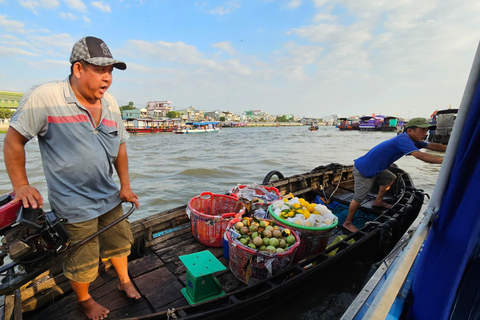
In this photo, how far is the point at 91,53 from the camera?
68.0 inches

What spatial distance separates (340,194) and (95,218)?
5.65 meters

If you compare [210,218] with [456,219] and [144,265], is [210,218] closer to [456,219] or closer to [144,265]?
[144,265]

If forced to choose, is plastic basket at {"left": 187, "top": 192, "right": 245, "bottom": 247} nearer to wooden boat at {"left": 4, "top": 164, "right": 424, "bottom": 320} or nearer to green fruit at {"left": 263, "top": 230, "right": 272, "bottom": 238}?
wooden boat at {"left": 4, "top": 164, "right": 424, "bottom": 320}

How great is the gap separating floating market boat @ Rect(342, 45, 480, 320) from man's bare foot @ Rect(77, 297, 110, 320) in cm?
220

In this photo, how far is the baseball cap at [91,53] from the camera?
1715mm

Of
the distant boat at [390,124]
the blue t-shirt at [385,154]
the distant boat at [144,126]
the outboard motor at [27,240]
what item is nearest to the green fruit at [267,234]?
the outboard motor at [27,240]

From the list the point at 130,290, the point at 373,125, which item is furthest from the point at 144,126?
the point at 373,125

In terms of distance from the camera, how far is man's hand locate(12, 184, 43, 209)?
152cm

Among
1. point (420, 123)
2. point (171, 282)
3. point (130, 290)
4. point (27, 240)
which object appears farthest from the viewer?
point (420, 123)

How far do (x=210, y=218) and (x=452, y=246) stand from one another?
2518 millimetres

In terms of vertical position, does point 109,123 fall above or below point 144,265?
above

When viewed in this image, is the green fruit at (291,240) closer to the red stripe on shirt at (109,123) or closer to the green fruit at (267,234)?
the green fruit at (267,234)

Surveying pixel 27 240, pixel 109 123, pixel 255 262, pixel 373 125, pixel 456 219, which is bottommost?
pixel 373 125

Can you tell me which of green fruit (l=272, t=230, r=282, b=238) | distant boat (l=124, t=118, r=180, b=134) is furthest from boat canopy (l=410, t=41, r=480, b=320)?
distant boat (l=124, t=118, r=180, b=134)
